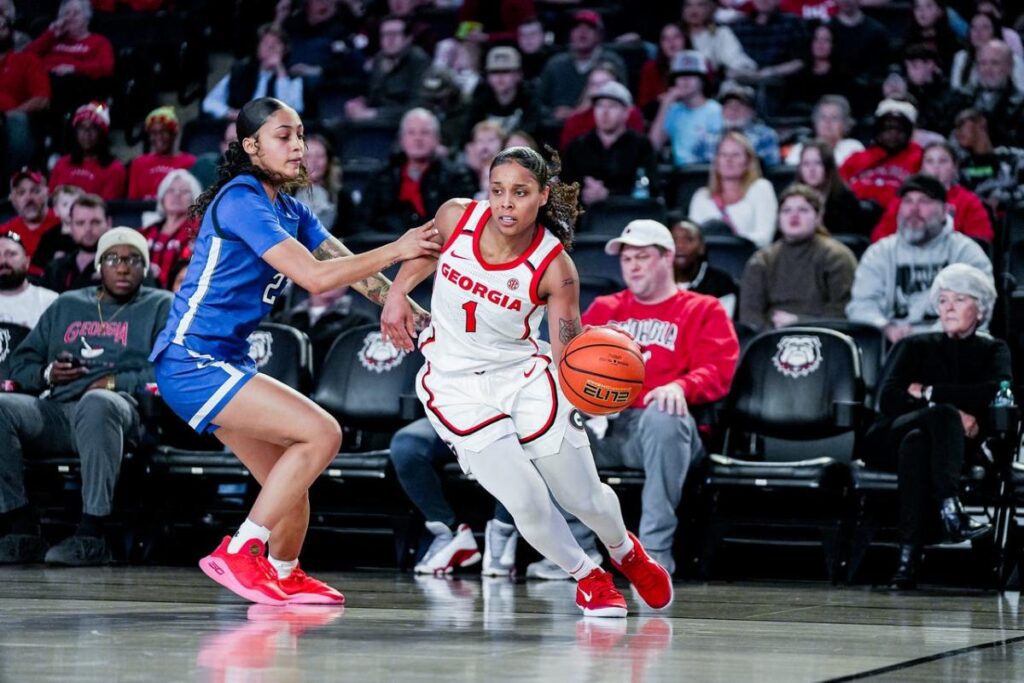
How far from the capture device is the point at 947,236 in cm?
831

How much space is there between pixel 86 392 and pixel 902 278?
4.20 meters

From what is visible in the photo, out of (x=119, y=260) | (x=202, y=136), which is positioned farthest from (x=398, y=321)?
(x=202, y=136)

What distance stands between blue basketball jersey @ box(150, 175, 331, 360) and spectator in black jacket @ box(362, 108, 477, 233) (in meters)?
4.64

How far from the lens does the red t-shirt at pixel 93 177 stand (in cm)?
1170

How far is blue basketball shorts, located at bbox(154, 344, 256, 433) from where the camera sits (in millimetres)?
5402

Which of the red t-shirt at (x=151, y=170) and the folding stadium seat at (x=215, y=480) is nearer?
the folding stadium seat at (x=215, y=480)

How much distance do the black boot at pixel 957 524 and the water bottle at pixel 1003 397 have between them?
48 centimetres

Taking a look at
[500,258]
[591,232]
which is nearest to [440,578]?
[500,258]

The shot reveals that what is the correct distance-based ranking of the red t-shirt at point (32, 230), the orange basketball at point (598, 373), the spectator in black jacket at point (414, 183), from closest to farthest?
1. the orange basketball at point (598, 373)
2. the spectator in black jacket at point (414, 183)
3. the red t-shirt at point (32, 230)

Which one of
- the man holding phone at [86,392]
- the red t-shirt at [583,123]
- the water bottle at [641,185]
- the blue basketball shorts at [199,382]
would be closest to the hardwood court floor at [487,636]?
the blue basketball shorts at [199,382]

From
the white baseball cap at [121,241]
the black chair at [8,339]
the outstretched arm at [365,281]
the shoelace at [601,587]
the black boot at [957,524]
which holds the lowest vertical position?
the shoelace at [601,587]

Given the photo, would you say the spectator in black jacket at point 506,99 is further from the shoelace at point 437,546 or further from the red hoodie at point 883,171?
the shoelace at point 437,546

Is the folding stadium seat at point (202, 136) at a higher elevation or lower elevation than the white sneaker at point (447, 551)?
higher

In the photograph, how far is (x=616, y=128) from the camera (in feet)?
34.2
